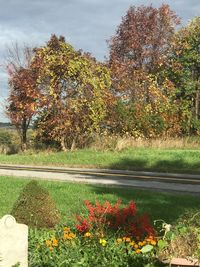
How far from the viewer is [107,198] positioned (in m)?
13.0

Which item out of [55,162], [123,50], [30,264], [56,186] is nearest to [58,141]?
[55,162]

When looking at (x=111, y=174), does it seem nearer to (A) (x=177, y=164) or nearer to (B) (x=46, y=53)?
(A) (x=177, y=164)

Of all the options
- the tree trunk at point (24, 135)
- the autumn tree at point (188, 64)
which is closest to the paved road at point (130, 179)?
the tree trunk at point (24, 135)

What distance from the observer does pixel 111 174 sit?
20.3 meters

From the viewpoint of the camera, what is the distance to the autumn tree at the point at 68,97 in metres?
33.0

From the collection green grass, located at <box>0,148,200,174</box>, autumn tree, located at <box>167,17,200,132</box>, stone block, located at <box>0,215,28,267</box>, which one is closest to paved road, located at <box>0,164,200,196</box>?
green grass, located at <box>0,148,200,174</box>

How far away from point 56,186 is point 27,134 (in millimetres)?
23947

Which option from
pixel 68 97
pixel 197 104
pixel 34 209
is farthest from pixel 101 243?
pixel 197 104

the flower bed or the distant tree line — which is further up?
the distant tree line

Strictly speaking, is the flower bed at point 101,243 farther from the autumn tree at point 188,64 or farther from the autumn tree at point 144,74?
the autumn tree at point 188,64

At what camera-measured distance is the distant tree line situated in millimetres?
33438

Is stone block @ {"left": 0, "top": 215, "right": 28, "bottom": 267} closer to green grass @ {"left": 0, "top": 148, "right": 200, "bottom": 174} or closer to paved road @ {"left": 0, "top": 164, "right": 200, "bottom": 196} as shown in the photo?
paved road @ {"left": 0, "top": 164, "right": 200, "bottom": 196}

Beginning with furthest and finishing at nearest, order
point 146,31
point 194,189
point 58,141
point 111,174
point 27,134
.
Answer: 1. point 146,31
2. point 27,134
3. point 58,141
4. point 111,174
5. point 194,189

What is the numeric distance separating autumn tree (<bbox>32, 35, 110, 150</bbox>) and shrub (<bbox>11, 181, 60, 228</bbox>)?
75.4 ft
